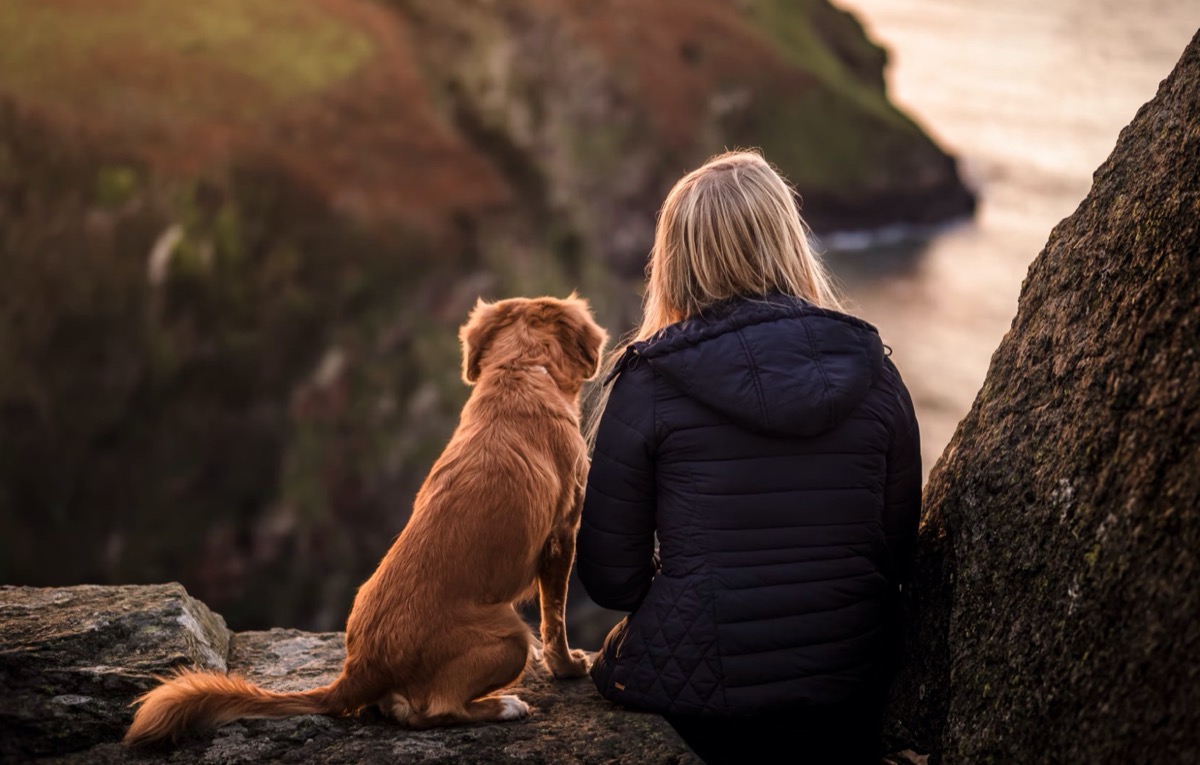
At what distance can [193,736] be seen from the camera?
381cm

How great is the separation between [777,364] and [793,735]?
4.36 ft

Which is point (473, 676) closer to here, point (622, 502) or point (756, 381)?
point (622, 502)

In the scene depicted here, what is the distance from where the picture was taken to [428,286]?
2905 cm

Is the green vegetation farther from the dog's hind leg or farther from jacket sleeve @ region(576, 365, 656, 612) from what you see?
jacket sleeve @ region(576, 365, 656, 612)

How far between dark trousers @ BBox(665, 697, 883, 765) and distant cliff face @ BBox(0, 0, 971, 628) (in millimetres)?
20933

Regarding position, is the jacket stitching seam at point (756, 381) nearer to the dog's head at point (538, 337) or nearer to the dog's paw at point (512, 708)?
the dog's head at point (538, 337)

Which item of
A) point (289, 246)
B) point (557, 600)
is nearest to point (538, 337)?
point (557, 600)

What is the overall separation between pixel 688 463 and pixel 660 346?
42cm

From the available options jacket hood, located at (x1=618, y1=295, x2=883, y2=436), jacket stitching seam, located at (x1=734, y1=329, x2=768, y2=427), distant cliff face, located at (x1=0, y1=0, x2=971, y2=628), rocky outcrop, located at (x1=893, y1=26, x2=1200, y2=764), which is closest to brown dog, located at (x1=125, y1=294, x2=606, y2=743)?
jacket hood, located at (x1=618, y1=295, x2=883, y2=436)

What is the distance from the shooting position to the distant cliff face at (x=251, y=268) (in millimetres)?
22625

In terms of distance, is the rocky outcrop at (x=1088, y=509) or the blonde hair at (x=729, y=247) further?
the blonde hair at (x=729, y=247)

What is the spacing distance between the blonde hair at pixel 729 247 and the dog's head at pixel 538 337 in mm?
721

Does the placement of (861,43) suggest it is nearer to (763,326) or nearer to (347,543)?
(347,543)

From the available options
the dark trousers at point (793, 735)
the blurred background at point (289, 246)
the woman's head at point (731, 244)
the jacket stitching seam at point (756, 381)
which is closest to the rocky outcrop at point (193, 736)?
the dark trousers at point (793, 735)
